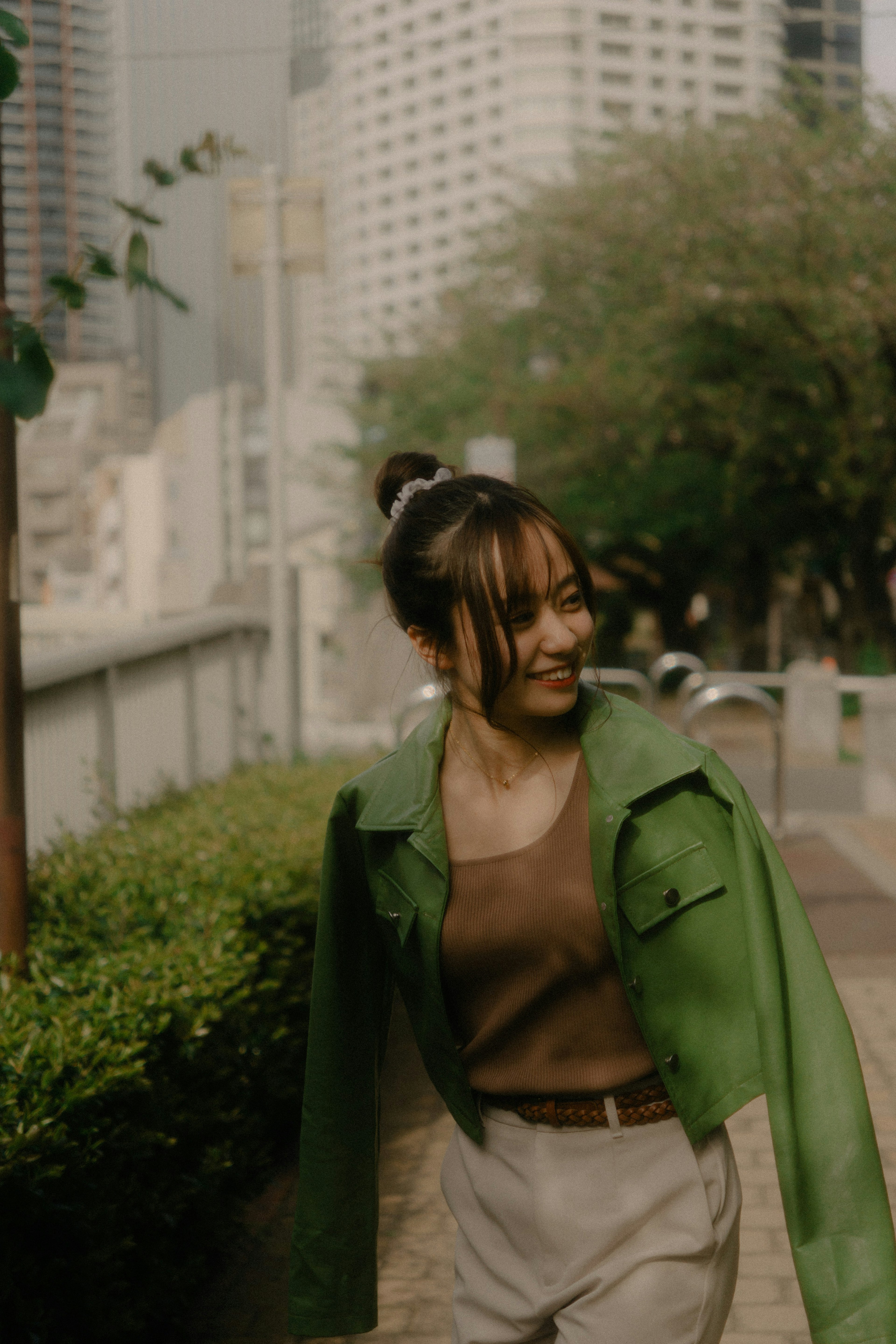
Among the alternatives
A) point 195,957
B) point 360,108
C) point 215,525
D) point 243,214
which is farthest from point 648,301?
point 360,108

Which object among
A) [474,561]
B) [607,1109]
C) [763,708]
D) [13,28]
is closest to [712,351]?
[763,708]

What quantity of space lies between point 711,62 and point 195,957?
13733 cm

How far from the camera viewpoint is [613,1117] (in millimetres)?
2023

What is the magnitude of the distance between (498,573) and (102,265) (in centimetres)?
69

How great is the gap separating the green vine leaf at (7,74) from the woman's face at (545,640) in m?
0.85

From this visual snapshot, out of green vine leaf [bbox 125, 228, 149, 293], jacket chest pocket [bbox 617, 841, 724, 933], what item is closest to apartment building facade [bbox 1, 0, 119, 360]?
green vine leaf [bbox 125, 228, 149, 293]

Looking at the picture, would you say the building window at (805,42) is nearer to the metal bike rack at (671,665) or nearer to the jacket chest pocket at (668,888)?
the metal bike rack at (671,665)

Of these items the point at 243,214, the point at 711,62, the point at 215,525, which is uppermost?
the point at 711,62

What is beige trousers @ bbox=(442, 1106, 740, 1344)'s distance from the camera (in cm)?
197

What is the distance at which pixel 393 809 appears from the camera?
7.07 ft

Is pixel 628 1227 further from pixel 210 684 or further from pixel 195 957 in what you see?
pixel 210 684

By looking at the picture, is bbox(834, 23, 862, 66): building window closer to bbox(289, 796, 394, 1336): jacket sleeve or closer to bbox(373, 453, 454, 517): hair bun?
bbox(373, 453, 454, 517): hair bun

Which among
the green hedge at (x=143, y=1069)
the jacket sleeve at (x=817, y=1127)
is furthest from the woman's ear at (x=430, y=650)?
the green hedge at (x=143, y=1069)

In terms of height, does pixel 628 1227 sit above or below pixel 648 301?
below
